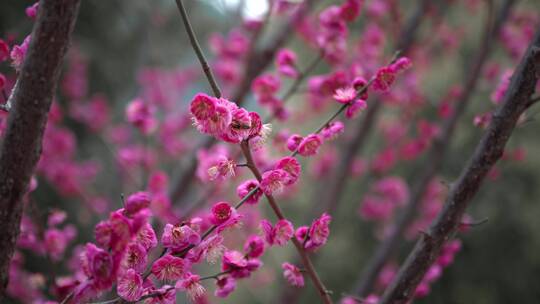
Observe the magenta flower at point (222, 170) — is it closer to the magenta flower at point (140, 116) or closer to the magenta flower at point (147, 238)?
the magenta flower at point (147, 238)

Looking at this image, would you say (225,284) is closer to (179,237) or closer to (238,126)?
(179,237)

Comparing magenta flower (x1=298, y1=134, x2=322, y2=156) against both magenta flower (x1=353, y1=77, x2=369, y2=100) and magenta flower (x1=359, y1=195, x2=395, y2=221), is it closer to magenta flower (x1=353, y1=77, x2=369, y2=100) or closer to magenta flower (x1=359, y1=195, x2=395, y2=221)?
magenta flower (x1=353, y1=77, x2=369, y2=100)

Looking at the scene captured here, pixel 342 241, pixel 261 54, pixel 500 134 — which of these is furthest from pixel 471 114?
pixel 500 134

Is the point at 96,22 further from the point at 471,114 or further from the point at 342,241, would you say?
the point at 471,114

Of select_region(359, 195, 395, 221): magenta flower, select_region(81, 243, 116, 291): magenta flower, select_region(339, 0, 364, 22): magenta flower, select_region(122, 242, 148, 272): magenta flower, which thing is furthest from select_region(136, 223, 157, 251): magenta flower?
select_region(359, 195, 395, 221): magenta flower

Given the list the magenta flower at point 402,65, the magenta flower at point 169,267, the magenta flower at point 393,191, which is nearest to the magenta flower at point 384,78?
the magenta flower at point 402,65

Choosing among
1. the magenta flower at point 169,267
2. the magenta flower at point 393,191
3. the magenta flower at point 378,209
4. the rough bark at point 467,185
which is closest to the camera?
the magenta flower at point 169,267

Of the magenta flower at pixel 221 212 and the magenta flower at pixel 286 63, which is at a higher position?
the magenta flower at pixel 286 63
